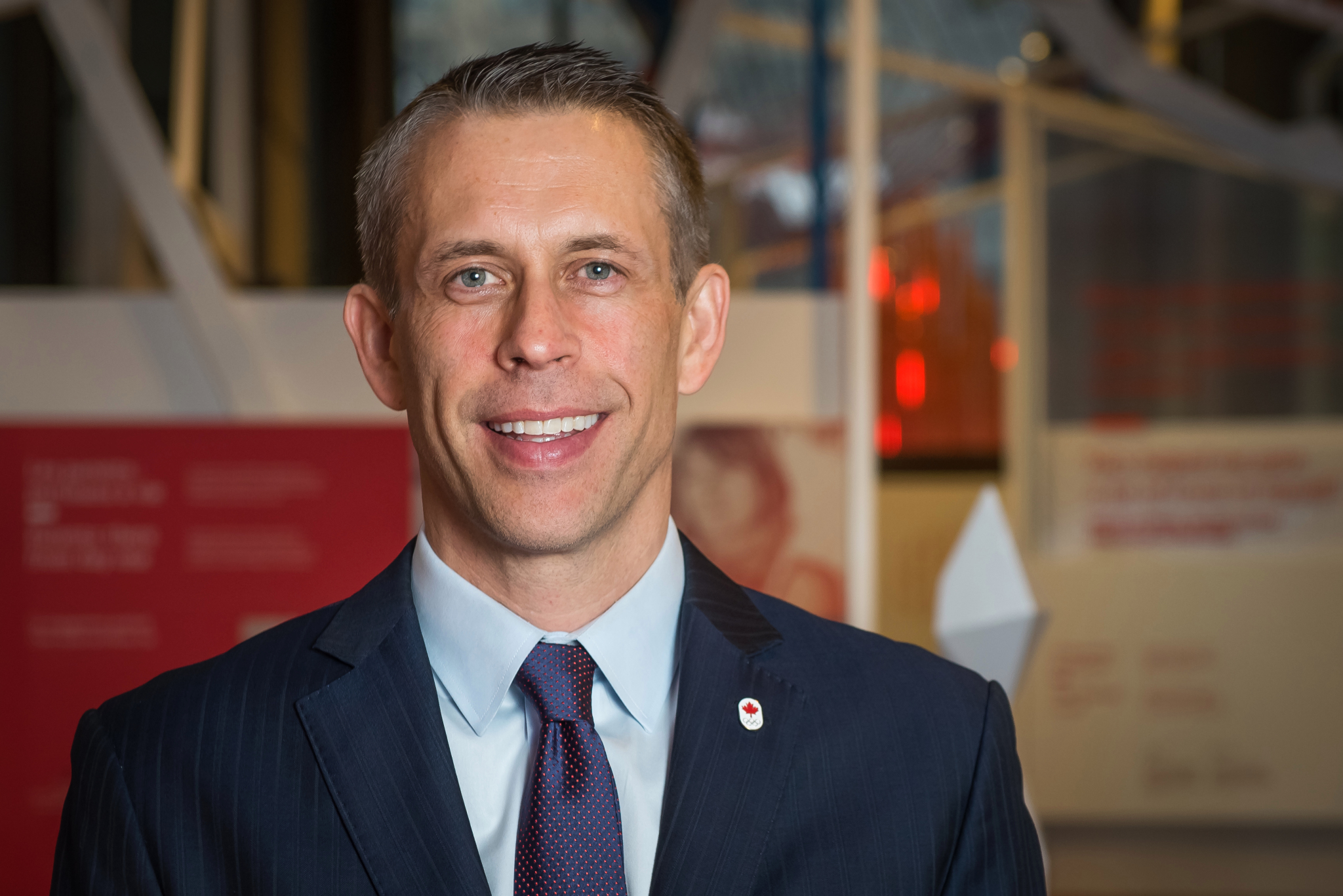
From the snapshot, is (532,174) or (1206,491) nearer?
(532,174)

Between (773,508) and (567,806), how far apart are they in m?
1.58

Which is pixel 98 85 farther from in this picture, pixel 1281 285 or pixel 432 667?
pixel 1281 285

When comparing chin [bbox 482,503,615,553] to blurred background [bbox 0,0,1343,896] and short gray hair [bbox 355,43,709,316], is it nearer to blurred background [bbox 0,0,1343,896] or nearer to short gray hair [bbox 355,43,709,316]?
short gray hair [bbox 355,43,709,316]

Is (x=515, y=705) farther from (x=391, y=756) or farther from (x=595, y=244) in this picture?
(x=595, y=244)

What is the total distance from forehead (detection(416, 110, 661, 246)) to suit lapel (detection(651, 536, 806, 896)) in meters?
0.37

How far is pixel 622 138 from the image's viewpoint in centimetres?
110

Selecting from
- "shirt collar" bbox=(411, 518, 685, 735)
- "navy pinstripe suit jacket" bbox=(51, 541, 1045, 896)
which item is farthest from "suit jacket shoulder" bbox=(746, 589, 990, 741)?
"shirt collar" bbox=(411, 518, 685, 735)

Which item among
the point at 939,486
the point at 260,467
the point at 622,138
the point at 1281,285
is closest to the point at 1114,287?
the point at 1281,285

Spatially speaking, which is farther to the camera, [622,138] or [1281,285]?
[1281,285]

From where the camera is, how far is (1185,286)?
5.05 m

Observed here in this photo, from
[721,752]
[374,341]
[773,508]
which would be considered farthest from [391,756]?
[773,508]

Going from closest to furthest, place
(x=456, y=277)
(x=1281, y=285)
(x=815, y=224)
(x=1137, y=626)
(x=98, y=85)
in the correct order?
(x=456, y=277), (x=98, y=85), (x=815, y=224), (x=1137, y=626), (x=1281, y=285)

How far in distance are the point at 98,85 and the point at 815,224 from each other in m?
1.43

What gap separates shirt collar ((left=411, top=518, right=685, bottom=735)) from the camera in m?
1.08
